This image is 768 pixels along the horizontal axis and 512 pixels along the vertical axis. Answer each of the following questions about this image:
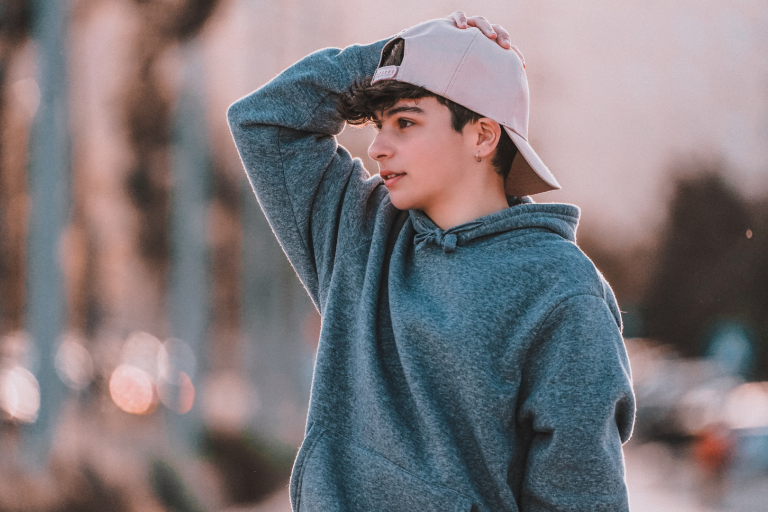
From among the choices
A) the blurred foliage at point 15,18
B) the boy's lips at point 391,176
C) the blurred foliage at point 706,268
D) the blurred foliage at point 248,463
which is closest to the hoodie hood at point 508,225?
the boy's lips at point 391,176

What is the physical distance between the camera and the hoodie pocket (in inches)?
43.1

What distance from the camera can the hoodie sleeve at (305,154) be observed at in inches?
52.7

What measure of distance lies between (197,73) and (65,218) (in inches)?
82.3

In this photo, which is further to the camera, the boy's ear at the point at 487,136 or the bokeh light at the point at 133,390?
the bokeh light at the point at 133,390

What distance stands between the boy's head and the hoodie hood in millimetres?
63

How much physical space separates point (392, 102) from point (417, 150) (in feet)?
0.33

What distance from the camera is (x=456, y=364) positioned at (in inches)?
44.1

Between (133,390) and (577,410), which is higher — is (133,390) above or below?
below

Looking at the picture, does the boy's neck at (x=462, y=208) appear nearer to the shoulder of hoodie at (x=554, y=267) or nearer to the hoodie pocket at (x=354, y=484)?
the shoulder of hoodie at (x=554, y=267)

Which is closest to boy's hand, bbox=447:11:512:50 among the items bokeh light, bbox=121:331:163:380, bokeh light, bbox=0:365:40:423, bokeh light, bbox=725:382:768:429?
bokeh light, bbox=0:365:40:423

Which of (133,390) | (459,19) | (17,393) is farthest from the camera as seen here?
(133,390)

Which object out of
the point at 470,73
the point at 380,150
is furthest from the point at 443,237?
the point at 470,73

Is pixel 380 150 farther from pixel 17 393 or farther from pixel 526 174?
pixel 17 393

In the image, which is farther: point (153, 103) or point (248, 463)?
point (153, 103)
